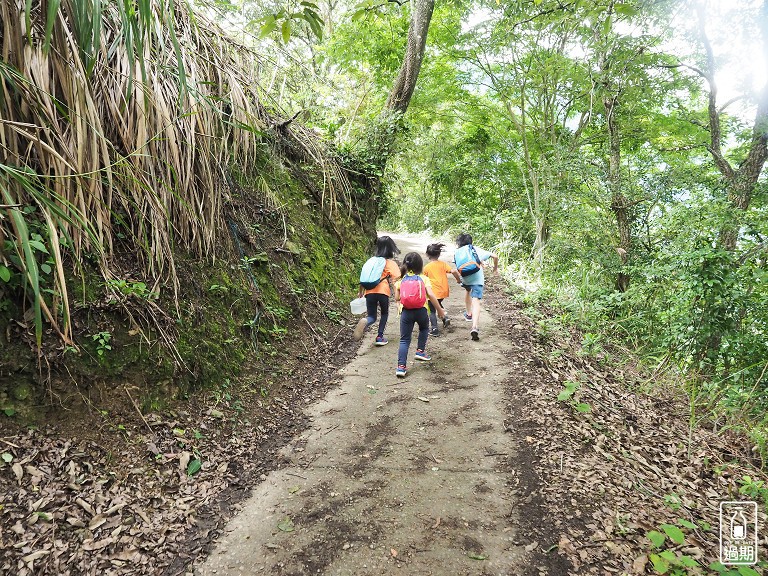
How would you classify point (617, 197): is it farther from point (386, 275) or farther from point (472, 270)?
point (386, 275)

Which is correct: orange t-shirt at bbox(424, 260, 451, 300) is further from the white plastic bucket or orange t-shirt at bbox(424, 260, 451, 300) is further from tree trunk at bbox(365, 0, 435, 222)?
tree trunk at bbox(365, 0, 435, 222)

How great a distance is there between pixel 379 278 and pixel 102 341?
293 cm

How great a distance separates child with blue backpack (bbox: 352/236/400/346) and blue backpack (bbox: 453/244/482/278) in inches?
34.2

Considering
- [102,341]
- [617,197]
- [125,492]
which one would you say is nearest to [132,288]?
[102,341]

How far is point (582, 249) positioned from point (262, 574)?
811cm

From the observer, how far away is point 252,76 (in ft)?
16.9

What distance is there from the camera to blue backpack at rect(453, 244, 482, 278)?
5395mm

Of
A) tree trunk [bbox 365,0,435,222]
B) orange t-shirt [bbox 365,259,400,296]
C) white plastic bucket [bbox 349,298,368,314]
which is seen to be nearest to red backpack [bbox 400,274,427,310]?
orange t-shirt [bbox 365,259,400,296]

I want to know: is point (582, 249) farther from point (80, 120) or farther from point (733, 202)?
point (80, 120)

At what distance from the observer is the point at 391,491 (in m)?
2.87

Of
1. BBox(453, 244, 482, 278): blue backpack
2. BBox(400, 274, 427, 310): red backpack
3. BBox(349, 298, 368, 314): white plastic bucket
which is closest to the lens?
BBox(400, 274, 427, 310): red backpack

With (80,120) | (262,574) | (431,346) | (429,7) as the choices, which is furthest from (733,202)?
(80,120)

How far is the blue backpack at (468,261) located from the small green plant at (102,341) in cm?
394

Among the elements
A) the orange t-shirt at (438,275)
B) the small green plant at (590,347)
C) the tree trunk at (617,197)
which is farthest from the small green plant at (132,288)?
the tree trunk at (617,197)
